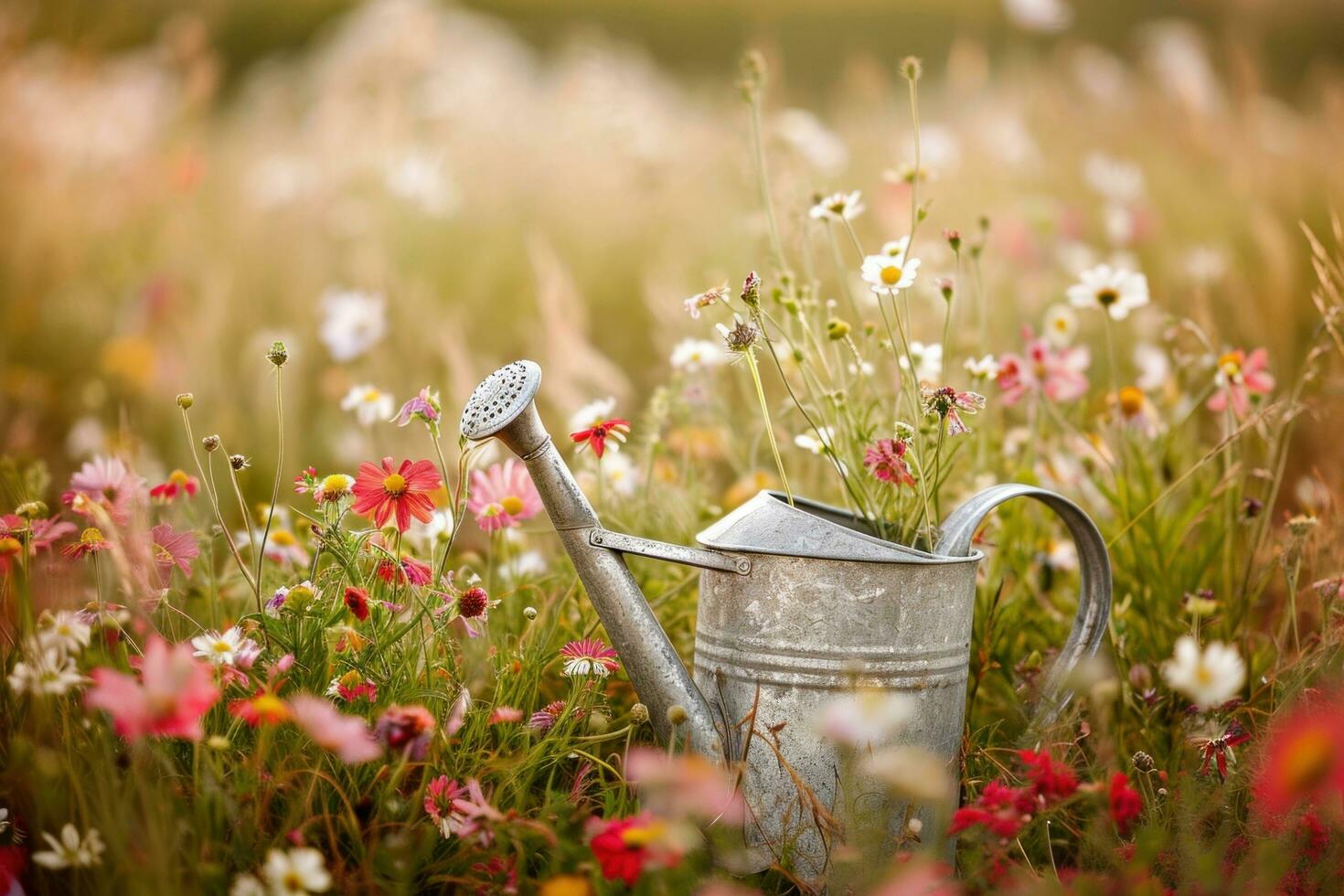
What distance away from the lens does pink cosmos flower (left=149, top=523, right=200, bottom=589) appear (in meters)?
1.36

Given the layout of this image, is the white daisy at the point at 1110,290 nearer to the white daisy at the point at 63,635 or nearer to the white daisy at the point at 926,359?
the white daisy at the point at 926,359

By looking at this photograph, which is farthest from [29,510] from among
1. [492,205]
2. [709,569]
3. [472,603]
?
[492,205]

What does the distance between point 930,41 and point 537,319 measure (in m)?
6.64

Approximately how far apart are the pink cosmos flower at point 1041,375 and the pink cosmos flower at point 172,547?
45.1 inches

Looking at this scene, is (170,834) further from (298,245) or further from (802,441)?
(298,245)

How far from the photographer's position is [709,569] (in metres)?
1.34

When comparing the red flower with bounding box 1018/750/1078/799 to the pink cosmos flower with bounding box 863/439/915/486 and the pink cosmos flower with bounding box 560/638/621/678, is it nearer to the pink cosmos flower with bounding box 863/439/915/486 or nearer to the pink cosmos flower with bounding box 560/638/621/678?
the pink cosmos flower with bounding box 863/439/915/486

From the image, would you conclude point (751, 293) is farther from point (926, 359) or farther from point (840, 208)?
point (926, 359)

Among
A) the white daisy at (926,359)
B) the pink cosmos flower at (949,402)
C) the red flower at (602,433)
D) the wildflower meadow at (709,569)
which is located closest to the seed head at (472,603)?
the wildflower meadow at (709,569)

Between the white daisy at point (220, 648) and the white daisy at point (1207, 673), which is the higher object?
the white daisy at point (1207, 673)

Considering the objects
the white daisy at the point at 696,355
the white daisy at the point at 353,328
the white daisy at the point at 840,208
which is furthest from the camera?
the white daisy at the point at 353,328

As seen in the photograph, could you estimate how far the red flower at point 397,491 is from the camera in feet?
4.13

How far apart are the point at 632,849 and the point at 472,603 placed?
38cm

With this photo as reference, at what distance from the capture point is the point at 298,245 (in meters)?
3.92
